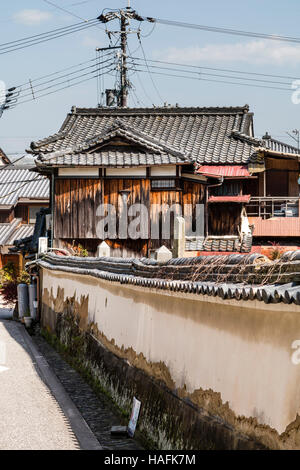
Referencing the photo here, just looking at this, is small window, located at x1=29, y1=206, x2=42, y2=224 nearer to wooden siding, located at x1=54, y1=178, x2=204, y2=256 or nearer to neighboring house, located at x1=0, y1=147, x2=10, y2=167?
neighboring house, located at x1=0, y1=147, x2=10, y2=167

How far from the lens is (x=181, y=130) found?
35.6 m

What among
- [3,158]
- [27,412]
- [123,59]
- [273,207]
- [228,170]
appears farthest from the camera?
[3,158]

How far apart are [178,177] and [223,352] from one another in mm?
20581

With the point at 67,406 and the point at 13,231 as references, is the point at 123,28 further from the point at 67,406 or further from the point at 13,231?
the point at 67,406

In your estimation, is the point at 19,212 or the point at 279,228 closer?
the point at 279,228

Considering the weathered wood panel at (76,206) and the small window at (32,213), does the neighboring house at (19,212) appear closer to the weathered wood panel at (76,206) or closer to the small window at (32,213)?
the small window at (32,213)

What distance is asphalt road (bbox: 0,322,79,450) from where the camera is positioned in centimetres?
1145

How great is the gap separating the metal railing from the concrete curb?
13740 mm

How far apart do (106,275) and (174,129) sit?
67.1ft

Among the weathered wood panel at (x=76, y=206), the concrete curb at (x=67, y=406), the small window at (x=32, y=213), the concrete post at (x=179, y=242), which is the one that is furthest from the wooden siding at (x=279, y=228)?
the small window at (x=32, y=213)

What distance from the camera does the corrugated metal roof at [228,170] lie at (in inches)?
1241

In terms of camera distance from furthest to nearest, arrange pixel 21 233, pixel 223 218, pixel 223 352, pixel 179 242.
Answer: pixel 21 233, pixel 223 218, pixel 179 242, pixel 223 352

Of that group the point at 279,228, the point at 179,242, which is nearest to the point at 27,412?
the point at 179,242

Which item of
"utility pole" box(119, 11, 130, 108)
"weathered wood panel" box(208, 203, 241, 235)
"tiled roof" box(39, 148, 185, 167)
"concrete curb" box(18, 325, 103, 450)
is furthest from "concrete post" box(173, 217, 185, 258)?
"utility pole" box(119, 11, 130, 108)
